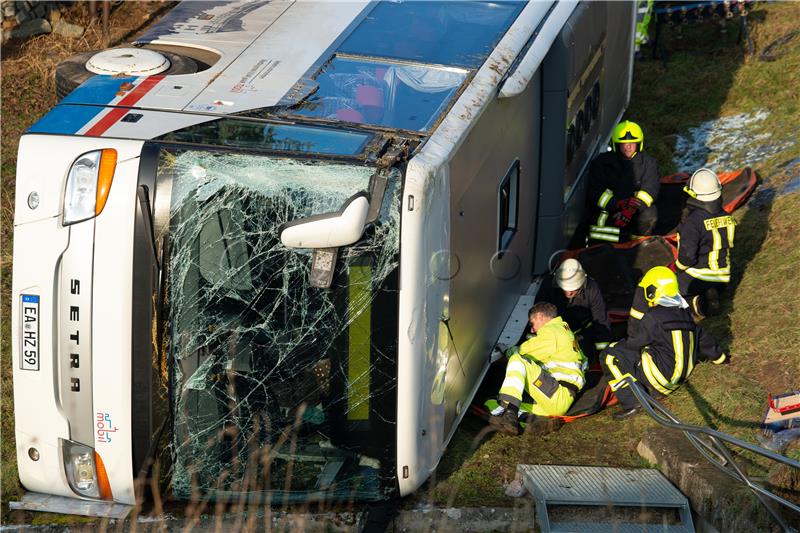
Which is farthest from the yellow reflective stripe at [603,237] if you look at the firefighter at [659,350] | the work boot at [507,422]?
the work boot at [507,422]

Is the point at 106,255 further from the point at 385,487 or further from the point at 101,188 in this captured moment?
the point at 385,487

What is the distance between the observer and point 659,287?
23.1 feet

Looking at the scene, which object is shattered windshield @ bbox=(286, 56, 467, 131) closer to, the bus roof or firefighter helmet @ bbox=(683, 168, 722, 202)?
the bus roof

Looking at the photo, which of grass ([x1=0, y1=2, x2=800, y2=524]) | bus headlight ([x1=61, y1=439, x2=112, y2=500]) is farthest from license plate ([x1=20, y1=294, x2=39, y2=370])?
grass ([x1=0, y1=2, x2=800, y2=524])

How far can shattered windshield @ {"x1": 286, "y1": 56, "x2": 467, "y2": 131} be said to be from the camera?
5348 mm

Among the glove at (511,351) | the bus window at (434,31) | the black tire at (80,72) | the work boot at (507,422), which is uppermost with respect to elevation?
the bus window at (434,31)

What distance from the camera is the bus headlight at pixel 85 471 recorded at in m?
5.21

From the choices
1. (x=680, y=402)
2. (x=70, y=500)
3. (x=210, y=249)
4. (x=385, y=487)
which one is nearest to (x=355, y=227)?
(x=210, y=249)

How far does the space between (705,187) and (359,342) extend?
4027mm

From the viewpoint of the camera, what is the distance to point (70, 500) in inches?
212

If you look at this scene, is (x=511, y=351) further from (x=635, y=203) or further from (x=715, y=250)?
(x=635, y=203)

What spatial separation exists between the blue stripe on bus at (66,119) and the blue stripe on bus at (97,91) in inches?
3.2

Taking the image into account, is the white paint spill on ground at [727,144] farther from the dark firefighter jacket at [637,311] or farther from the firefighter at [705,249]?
the dark firefighter jacket at [637,311]

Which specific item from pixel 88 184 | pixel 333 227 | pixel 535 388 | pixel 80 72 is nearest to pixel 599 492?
pixel 535 388
